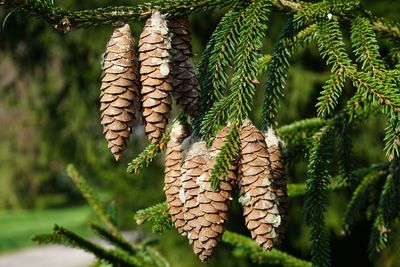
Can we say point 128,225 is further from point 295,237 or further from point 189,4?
point 189,4

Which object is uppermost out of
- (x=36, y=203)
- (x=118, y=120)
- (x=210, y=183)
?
(x=36, y=203)

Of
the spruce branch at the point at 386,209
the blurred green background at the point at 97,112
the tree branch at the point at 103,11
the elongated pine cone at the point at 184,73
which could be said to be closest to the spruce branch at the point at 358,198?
the spruce branch at the point at 386,209

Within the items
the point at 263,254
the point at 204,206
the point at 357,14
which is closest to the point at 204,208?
the point at 204,206

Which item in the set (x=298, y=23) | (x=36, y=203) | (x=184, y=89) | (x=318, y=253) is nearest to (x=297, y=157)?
(x=318, y=253)

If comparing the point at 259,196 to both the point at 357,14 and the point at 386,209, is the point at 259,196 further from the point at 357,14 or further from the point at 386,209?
the point at 386,209

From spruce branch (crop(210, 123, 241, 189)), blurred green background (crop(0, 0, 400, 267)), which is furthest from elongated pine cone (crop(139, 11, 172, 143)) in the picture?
blurred green background (crop(0, 0, 400, 267))

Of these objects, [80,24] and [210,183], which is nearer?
[210,183]

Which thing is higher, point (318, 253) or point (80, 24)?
point (80, 24)

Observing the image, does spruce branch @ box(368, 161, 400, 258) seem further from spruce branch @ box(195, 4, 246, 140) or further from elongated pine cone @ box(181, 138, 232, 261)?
elongated pine cone @ box(181, 138, 232, 261)
